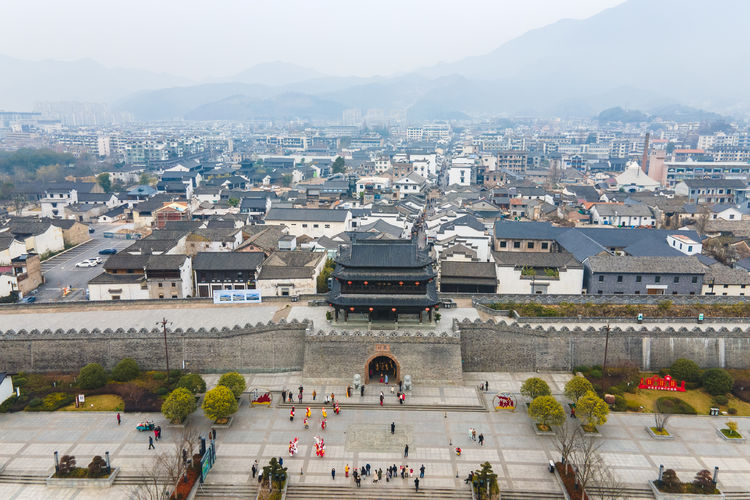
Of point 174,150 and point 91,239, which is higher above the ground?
point 174,150

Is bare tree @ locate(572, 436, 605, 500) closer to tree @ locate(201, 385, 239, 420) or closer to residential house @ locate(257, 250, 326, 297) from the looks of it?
tree @ locate(201, 385, 239, 420)

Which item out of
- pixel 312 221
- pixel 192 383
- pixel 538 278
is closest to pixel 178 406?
pixel 192 383

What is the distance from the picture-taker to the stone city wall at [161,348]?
35906 mm

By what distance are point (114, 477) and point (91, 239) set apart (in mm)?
57544

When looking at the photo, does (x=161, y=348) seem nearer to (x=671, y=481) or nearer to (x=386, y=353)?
(x=386, y=353)

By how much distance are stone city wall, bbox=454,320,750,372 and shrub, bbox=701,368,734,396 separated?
2.95 meters

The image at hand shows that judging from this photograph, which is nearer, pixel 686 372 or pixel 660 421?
pixel 660 421

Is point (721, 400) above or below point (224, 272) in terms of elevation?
below

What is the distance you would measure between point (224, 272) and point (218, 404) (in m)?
20.8

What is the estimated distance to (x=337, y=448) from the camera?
28.4m

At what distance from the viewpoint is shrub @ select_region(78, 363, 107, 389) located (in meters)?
33.5

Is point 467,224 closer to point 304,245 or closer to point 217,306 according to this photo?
point 304,245

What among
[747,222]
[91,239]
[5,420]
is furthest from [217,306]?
[747,222]

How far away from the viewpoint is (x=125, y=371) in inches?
1364
